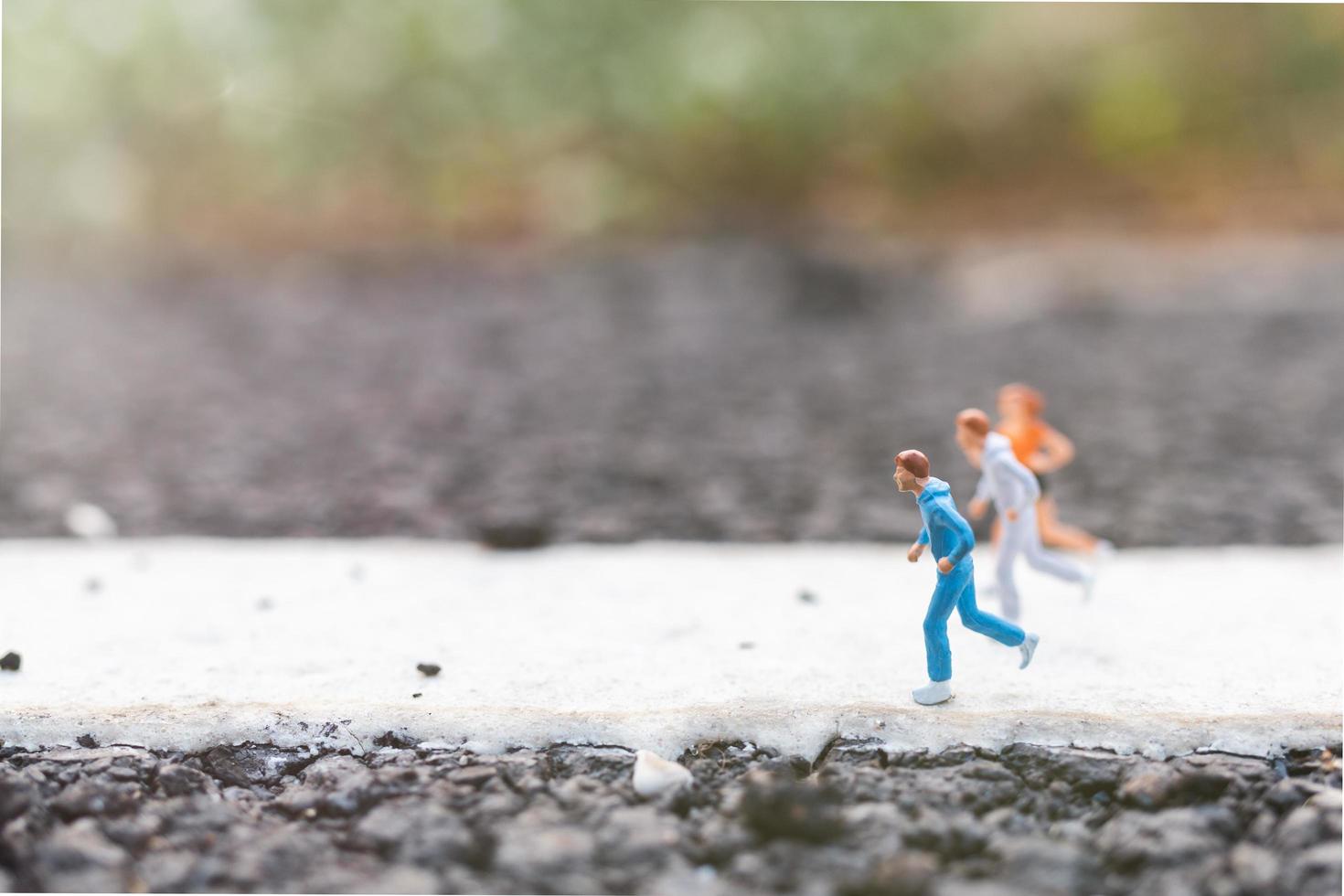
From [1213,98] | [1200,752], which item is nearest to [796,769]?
[1200,752]

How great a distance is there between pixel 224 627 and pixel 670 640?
1.15 meters

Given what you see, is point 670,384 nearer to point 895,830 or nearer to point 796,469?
point 796,469

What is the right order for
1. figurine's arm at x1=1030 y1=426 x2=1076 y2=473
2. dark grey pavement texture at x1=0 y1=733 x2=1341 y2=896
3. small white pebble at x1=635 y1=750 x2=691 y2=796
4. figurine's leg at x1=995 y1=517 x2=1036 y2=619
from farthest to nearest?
figurine's arm at x1=1030 y1=426 x2=1076 y2=473 → figurine's leg at x1=995 y1=517 x2=1036 y2=619 → small white pebble at x1=635 y1=750 x2=691 y2=796 → dark grey pavement texture at x1=0 y1=733 x2=1341 y2=896

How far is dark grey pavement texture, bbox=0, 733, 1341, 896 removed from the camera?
6.70 feet

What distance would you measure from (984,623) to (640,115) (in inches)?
262

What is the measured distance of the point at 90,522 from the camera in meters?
4.12

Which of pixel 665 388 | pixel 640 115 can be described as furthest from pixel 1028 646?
pixel 640 115

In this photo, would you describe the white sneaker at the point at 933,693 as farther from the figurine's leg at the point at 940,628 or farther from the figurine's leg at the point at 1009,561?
the figurine's leg at the point at 1009,561

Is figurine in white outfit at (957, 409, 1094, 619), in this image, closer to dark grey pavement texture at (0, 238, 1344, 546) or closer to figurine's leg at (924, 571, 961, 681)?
figurine's leg at (924, 571, 961, 681)

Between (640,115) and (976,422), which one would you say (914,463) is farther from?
(640,115)

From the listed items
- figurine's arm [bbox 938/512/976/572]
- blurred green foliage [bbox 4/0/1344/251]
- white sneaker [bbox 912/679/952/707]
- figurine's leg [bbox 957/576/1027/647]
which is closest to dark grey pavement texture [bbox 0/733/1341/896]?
white sneaker [bbox 912/679/952/707]

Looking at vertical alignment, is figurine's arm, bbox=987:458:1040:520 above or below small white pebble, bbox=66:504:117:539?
above

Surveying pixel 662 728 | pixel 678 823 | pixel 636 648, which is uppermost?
pixel 636 648

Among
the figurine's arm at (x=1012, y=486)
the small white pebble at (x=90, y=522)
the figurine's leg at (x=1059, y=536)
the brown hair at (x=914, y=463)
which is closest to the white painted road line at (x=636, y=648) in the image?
the figurine's leg at (x=1059, y=536)
